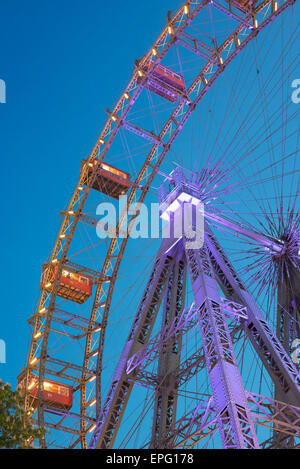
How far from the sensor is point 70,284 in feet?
87.8

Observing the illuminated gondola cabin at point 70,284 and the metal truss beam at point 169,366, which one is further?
the illuminated gondola cabin at point 70,284

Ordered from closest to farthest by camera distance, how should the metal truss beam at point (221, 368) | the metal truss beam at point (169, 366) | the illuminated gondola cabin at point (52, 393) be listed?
the metal truss beam at point (221, 368) → the metal truss beam at point (169, 366) → the illuminated gondola cabin at point (52, 393)

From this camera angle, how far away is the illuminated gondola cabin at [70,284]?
1042 inches

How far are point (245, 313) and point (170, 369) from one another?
144 inches

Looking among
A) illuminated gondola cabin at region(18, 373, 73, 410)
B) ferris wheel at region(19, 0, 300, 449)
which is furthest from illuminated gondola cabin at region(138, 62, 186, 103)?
illuminated gondola cabin at region(18, 373, 73, 410)

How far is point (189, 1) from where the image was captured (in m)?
24.0

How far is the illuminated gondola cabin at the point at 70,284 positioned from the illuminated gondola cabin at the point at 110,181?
424cm

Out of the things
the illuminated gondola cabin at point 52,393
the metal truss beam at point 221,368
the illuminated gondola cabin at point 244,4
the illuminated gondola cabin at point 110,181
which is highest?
the illuminated gondola cabin at point 244,4

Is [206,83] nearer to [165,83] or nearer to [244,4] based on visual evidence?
[165,83]

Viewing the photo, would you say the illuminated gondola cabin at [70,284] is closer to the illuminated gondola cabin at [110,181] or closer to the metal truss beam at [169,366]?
the illuminated gondola cabin at [110,181]

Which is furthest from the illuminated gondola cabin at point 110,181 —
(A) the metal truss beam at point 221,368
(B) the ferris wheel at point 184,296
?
(A) the metal truss beam at point 221,368

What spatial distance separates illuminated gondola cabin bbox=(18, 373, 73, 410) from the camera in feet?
80.3

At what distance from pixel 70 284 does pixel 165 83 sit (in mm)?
10057

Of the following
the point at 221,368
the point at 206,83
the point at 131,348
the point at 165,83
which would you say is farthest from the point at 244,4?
the point at 221,368
